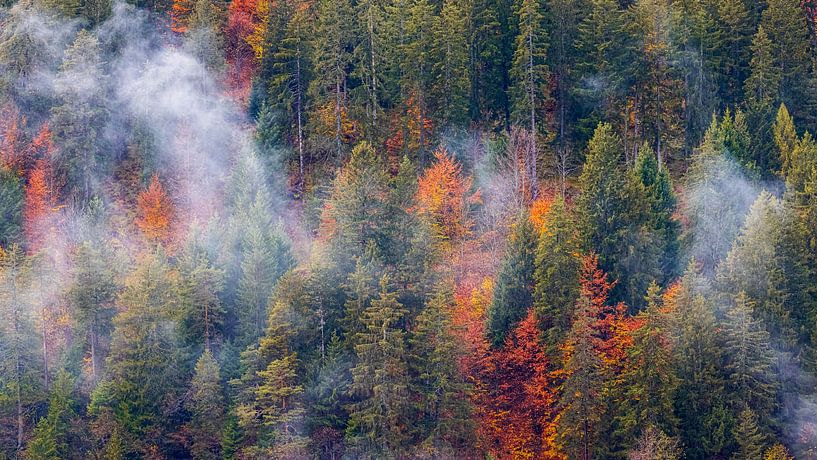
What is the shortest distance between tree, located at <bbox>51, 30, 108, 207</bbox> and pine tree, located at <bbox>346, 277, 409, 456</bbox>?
88.1 ft

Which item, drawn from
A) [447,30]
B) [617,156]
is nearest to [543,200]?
[617,156]

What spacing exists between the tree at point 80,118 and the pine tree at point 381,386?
2687 cm

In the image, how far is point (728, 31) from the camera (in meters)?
77.5

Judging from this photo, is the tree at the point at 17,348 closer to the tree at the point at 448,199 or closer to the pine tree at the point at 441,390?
the pine tree at the point at 441,390

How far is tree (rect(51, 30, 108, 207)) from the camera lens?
75000 millimetres

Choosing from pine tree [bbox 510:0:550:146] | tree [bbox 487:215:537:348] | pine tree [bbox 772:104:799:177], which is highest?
pine tree [bbox 510:0:550:146]

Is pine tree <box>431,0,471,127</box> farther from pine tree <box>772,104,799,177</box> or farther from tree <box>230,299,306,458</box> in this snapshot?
tree <box>230,299,306,458</box>

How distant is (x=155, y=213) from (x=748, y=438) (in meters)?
38.3

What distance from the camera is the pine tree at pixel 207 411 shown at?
5762 centimetres

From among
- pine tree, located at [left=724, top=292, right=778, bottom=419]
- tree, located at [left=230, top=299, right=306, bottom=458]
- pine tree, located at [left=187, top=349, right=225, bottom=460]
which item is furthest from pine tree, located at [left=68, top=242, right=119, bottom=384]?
pine tree, located at [left=724, top=292, right=778, bottom=419]

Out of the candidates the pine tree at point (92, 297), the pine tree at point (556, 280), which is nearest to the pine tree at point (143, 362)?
the pine tree at point (92, 297)

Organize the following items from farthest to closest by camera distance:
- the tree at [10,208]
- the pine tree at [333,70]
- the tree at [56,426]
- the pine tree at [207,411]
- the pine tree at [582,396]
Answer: the pine tree at [333,70]
the tree at [10,208]
the pine tree at [207,411]
the tree at [56,426]
the pine tree at [582,396]

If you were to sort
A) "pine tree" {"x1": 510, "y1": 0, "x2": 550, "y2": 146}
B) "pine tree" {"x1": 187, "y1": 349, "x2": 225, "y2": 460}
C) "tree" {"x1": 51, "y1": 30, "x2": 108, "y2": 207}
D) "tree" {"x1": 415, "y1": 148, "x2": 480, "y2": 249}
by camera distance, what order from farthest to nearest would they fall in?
"tree" {"x1": 51, "y1": 30, "x2": 108, "y2": 207} < "pine tree" {"x1": 510, "y1": 0, "x2": 550, "y2": 146} < "tree" {"x1": 415, "y1": 148, "x2": 480, "y2": 249} < "pine tree" {"x1": 187, "y1": 349, "x2": 225, "y2": 460}

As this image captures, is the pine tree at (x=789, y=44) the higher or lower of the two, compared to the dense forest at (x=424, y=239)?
higher
